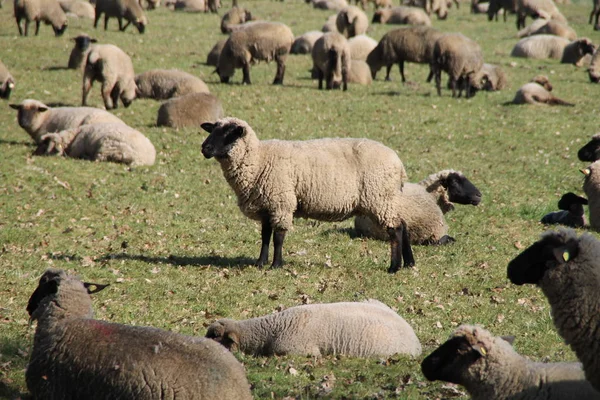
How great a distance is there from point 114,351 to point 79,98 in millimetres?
18480

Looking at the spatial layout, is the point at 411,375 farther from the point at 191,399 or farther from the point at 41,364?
the point at 41,364

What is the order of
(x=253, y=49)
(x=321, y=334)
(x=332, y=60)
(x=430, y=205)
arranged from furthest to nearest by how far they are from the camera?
(x=253, y=49)
(x=332, y=60)
(x=430, y=205)
(x=321, y=334)

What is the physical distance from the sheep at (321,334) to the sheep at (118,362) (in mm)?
2256

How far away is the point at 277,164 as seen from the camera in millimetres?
12000

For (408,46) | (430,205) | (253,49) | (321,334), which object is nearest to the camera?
(321,334)

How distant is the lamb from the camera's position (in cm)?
1945

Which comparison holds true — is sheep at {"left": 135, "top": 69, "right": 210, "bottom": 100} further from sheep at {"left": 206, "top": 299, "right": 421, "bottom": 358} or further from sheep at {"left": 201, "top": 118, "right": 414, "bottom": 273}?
sheep at {"left": 206, "top": 299, "right": 421, "bottom": 358}

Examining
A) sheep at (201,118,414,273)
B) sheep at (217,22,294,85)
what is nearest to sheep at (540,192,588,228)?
sheep at (201,118,414,273)

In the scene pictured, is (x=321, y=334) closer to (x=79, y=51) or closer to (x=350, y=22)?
(x=79, y=51)

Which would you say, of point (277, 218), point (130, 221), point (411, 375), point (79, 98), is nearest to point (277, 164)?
point (277, 218)

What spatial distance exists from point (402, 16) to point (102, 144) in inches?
1082

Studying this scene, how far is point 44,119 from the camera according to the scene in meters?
19.7

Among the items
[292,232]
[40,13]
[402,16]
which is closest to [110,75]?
[40,13]

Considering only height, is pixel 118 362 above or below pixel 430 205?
above
